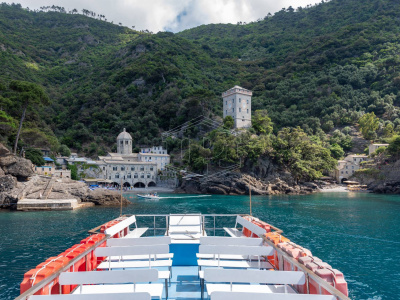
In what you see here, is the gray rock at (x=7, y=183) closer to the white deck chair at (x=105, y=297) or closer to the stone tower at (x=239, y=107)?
the white deck chair at (x=105, y=297)

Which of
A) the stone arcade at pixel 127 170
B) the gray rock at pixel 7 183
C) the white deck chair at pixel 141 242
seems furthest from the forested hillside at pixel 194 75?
the white deck chair at pixel 141 242

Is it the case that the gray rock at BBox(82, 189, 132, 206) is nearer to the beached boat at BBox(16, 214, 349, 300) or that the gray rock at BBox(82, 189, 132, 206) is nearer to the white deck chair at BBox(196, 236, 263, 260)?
the beached boat at BBox(16, 214, 349, 300)

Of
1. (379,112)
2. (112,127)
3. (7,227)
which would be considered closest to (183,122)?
(112,127)

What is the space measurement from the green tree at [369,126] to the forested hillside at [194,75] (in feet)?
10.7

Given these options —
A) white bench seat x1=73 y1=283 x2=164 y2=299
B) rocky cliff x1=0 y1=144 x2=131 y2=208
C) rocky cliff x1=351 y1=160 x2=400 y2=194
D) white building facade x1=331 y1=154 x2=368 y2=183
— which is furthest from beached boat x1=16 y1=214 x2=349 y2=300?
white building facade x1=331 y1=154 x2=368 y2=183

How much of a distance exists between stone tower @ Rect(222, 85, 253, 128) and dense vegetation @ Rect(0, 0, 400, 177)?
528 cm

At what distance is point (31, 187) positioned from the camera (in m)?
40.8

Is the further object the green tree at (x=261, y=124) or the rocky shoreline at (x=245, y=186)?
the green tree at (x=261, y=124)

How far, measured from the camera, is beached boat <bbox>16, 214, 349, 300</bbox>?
450cm

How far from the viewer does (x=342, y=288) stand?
14.5 ft

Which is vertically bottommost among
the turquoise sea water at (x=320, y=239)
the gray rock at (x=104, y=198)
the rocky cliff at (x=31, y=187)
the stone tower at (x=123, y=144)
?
the turquoise sea water at (x=320, y=239)

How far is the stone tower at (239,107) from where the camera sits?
82.5 m

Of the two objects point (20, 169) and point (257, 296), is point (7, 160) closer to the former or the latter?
point (20, 169)

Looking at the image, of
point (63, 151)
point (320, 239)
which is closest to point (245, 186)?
point (320, 239)
